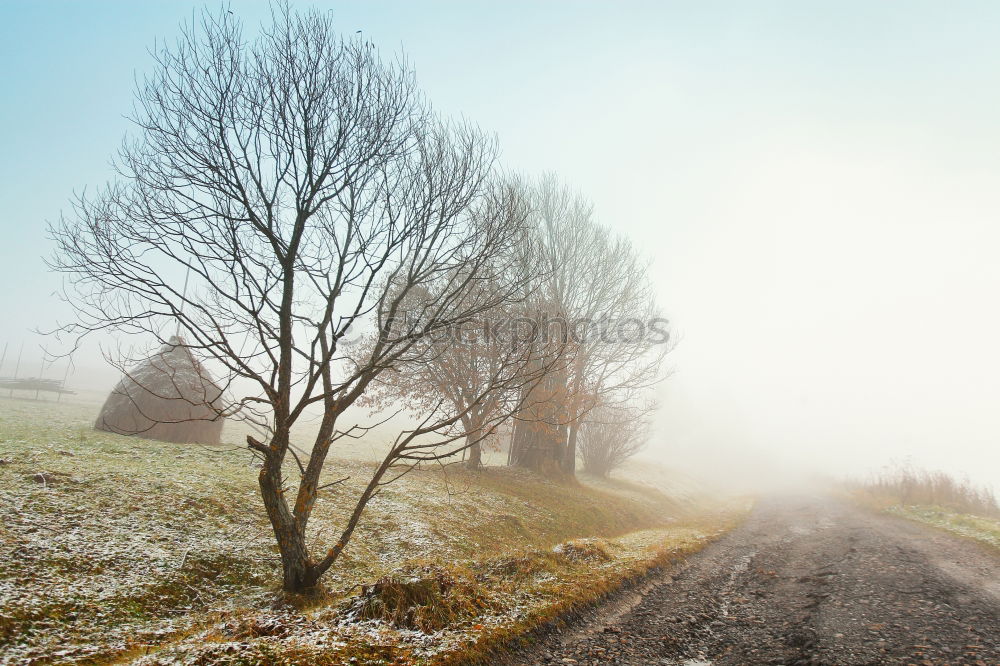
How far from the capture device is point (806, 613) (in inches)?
227

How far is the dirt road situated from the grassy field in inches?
26.6

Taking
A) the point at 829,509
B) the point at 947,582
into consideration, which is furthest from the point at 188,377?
the point at 829,509

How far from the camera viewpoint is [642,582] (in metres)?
7.20

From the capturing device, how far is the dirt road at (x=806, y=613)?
4570 mm

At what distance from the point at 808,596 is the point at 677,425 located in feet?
→ 259

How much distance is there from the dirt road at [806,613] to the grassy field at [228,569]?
677 millimetres

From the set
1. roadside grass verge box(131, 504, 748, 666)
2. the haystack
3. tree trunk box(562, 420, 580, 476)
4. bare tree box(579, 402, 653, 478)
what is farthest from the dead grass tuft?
bare tree box(579, 402, 653, 478)

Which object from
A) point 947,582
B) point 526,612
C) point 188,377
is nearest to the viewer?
point 526,612

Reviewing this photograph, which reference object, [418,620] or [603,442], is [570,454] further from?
[418,620]

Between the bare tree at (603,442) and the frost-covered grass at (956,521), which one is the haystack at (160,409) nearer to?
the bare tree at (603,442)

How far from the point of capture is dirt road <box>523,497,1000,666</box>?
4.57m

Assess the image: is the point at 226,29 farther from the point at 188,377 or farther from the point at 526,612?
the point at 188,377

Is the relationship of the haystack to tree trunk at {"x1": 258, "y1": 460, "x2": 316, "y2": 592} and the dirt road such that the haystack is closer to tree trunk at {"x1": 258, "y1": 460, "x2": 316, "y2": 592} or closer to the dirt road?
tree trunk at {"x1": 258, "y1": 460, "x2": 316, "y2": 592}

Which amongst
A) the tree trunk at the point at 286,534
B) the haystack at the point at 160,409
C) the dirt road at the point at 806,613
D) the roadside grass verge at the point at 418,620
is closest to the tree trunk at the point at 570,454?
the dirt road at the point at 806,613
